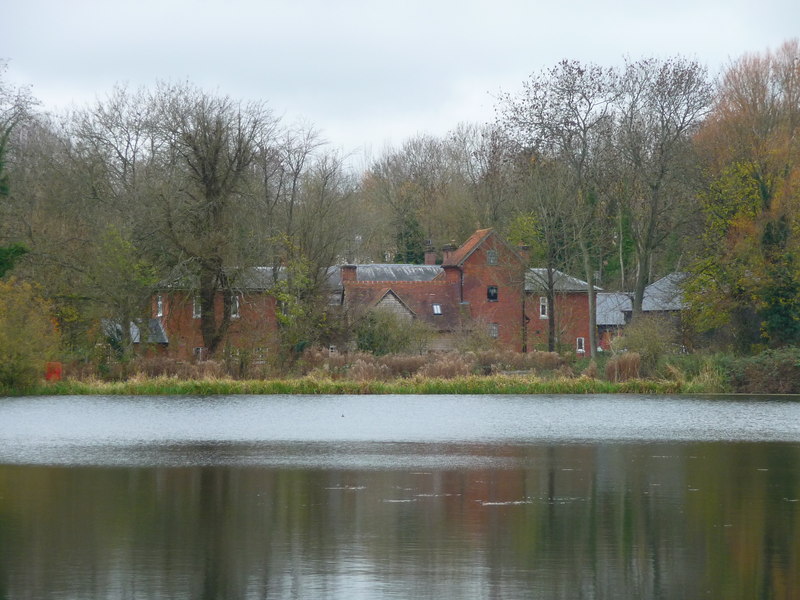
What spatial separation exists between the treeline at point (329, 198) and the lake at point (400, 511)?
74.7 ft

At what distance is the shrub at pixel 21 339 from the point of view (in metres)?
43.2

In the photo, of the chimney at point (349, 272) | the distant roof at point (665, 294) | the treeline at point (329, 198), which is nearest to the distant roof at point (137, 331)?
the treeline at point (329, 198)

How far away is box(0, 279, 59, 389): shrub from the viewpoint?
43156 millimetres

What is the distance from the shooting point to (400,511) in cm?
1577

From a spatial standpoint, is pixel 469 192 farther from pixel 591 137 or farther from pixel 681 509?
pixel 681 509

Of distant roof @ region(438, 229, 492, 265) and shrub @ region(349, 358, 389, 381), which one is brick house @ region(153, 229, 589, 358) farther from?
shrub @ region(349, 358, 389, 381)

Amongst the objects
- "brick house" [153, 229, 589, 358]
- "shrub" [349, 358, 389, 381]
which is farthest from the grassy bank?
"brick house" [153, 229, 589, 358]

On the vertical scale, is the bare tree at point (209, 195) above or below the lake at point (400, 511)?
above

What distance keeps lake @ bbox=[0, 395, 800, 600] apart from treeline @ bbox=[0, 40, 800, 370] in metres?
22.8

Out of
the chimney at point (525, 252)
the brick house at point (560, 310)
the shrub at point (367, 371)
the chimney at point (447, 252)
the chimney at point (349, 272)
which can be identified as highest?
the chimney at point (447, 252)

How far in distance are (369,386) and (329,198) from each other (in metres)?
23.3

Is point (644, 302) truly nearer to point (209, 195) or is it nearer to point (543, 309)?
point (543, 309)

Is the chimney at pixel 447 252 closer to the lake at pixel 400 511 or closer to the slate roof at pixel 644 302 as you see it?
the slate roof at pixel 644 302

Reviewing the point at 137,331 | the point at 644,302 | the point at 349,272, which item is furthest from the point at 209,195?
the point at 644,302
